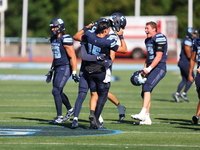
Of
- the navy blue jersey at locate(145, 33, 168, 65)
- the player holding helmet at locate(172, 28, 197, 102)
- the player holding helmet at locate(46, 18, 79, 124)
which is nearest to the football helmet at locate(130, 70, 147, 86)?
the navy blue jersey at locate(145, 33, 168, 65)

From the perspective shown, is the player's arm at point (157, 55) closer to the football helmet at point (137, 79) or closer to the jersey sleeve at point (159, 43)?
the jersey sleeve at point (159, 43)

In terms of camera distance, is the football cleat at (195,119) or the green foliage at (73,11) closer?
the football cleat at (195,119)

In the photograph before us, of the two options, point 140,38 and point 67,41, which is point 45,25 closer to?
point 140,38

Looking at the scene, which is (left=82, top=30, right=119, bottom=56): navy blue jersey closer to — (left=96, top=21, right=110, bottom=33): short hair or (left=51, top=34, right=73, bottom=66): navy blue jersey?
(left=96, top=21, right=110, bottom=33): short hair

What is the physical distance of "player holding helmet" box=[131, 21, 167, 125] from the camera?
30.0ft

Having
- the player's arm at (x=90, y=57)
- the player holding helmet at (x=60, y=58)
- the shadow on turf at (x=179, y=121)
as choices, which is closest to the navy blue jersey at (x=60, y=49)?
the player holding helmet at (x=60, y=58)

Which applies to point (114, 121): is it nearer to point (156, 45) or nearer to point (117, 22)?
point (156, 45)

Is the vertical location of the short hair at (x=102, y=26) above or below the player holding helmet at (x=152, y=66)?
above

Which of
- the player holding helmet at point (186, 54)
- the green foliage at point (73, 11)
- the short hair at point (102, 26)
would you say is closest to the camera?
the short hair at point (102, 26)

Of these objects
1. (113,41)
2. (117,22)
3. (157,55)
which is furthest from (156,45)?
(113,41)

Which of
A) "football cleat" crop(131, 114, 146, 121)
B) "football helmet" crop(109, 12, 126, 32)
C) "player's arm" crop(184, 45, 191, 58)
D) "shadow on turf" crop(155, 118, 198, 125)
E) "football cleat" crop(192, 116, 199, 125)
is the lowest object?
"shadow on turf" crop(155, 118, 198, 125)

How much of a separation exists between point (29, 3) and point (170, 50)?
15.6 m

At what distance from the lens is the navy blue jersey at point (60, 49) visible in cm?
938

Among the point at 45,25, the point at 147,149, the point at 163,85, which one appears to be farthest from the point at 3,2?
the point at 45,25
